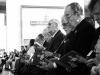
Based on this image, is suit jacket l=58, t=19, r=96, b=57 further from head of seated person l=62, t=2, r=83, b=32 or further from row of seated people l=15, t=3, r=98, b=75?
head of seated person l=62, t=2, r=83, b=32

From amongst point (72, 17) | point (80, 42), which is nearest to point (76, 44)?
point (80, 42)

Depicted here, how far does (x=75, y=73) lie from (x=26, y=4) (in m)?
6.68

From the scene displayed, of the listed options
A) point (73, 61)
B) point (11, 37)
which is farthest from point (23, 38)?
point (73, 61)

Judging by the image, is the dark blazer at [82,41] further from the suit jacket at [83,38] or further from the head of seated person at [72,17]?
the head of seated person at [72,17]

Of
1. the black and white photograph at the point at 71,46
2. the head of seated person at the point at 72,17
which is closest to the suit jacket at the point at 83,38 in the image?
the black and white photograph at the point at 71,46

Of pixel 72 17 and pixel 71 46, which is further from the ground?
pixel 72 17

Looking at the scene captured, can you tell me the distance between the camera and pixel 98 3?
2.02m

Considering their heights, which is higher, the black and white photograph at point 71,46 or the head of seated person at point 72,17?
the head of seated person at point 72,17

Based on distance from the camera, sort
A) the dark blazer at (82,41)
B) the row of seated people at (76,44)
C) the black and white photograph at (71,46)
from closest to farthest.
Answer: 1. the black and white photograph at (71,46)
2. the row of seated people at (76,44)
3. the dark blazer at (82,41)

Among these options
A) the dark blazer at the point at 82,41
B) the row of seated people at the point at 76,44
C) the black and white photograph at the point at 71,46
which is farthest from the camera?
the dark blazer at the point at 82,41

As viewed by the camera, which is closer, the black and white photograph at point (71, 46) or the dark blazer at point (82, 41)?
the black and white photograph at point (71, 46)

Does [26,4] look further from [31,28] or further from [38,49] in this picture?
[38,49]

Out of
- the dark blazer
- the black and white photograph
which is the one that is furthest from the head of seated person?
the dark blazer

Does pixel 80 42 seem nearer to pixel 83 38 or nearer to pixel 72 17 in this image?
pixel 83 38
